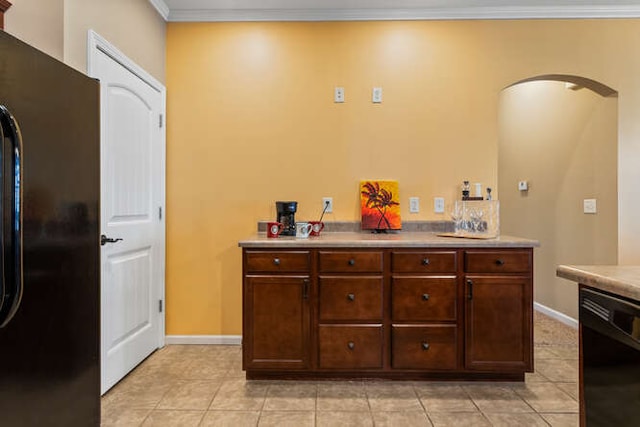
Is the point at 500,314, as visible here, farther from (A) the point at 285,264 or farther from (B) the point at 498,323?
(A) the point at 285,264

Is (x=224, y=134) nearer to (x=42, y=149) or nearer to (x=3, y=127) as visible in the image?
(x=42, y=149)

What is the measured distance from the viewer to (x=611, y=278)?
1.02 metres

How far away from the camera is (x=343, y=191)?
2.90 metres

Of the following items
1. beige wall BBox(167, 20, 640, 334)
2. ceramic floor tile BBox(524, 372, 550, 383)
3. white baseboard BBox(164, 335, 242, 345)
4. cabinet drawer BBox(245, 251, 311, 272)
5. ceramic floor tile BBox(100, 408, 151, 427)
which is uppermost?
beige wall BBox(167, 20, 640, 334)

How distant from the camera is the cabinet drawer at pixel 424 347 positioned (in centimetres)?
225

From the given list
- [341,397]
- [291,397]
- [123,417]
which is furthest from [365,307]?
[123,417]

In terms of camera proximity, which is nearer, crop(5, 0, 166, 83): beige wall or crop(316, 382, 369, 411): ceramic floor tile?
crop(5, 0, 166, 83): beige wall

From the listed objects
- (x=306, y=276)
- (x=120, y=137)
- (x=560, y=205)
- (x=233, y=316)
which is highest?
(x=120, y=137)

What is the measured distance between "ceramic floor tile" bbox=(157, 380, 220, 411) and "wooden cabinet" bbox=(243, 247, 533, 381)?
1.00 ft

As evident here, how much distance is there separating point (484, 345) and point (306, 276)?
1.17 metres

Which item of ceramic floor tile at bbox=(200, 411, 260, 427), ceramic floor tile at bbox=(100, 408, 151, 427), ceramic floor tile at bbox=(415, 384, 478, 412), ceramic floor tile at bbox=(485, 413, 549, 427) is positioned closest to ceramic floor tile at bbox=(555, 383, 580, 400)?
ceramic floor tile at bbox=(485, 413, 549, 427)

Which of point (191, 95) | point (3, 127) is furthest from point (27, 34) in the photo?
point (191, 95)

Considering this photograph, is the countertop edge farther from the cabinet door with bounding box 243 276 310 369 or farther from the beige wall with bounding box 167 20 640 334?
the beige wall with bounding box 167 20 640 334

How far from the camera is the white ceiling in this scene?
109 inches
